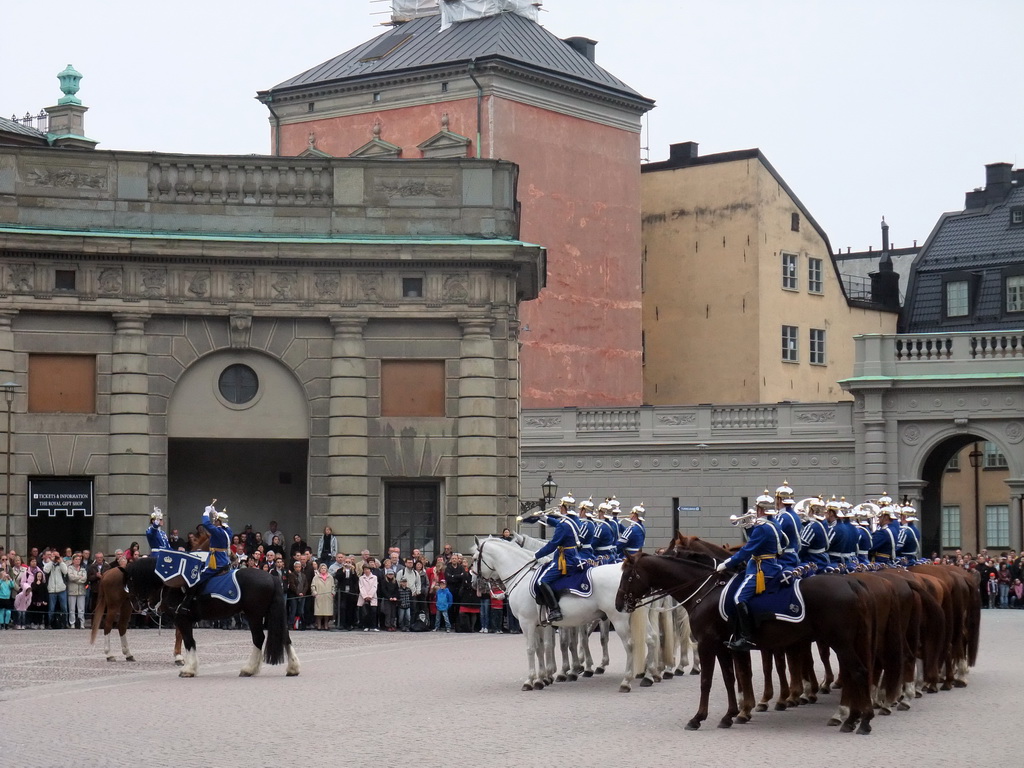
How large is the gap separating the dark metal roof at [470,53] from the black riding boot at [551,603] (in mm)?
39340

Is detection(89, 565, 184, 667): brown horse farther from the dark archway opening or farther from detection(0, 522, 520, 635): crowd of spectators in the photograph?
the dark archway opening

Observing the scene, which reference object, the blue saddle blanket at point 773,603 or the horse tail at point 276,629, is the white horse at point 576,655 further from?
the blue saddle blanket at point 773,603

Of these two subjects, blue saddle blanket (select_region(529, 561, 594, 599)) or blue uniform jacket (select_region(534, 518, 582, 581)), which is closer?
blue saddle blanket (select_region(529, 561, 594, 599))

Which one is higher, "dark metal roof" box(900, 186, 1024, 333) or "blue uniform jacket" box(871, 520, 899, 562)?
"dark metal roof" box(900, 186, 1024, 333)

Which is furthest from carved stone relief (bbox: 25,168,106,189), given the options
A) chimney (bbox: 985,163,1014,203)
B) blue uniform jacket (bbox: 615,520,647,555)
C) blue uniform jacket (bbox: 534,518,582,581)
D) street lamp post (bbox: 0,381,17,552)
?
chimney (bbox: 985,163,1014,203)

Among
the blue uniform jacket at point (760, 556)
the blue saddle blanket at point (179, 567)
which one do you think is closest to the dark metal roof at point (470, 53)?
the blue saddle blanket at point (179, 567)

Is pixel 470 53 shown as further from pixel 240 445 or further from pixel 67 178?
pixel 67 178

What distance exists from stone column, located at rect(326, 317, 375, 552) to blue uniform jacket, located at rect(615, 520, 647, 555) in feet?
47.1

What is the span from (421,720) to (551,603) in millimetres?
4859

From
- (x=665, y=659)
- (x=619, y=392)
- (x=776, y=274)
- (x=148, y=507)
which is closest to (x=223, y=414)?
(x=148, y=507)

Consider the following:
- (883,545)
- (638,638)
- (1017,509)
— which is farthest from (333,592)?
(1017,509)

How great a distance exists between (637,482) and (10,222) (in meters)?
21.9

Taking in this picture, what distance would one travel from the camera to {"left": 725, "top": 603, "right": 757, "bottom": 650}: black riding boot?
770 inches

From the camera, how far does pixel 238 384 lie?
134ft
